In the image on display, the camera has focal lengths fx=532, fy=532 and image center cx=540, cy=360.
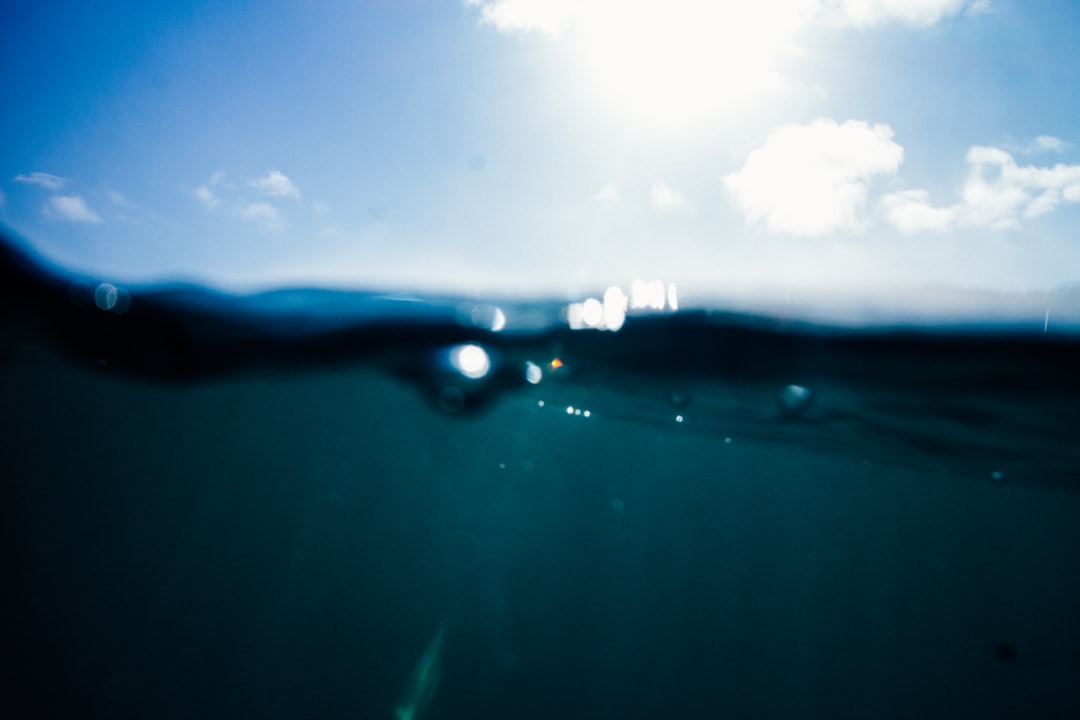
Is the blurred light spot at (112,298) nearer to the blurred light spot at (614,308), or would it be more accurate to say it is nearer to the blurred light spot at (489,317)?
the blurred light spot at (489,317)

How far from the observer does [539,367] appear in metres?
11.7

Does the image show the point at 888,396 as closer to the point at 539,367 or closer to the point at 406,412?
the point at 539,367

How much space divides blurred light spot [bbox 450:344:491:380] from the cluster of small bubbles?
6107mm

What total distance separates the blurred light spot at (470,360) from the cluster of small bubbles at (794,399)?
6.11 meters

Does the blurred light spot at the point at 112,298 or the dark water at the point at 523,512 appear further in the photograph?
the dark water at the point at 523,512

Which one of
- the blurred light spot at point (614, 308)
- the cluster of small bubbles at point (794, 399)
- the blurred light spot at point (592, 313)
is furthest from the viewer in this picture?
the cluster of small bubbles at point (794, 399)

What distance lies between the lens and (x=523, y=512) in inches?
1639

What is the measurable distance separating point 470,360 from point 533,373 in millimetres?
1918

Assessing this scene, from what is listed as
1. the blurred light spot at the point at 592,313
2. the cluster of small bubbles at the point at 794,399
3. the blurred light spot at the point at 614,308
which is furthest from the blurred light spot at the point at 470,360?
the cluster of small bubbles at the point at 794,399

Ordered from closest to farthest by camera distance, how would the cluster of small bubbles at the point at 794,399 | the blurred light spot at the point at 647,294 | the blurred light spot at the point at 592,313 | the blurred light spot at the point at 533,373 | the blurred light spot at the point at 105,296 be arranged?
the blurred light spot at the point at 647,294
the blurred light spot at the point at 592,313
the blurred light spot at the point at 105,296
the cluster of small bubbles at the point at 794,399
the blurred light spot at the point at 533,373

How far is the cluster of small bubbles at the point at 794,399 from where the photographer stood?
10773 millimetres

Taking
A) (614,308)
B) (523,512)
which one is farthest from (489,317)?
(523,512)

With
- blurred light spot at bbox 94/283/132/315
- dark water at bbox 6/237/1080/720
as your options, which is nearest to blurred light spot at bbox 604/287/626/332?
dark water at bbox 6/237/1080/720

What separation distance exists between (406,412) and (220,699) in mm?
17830
